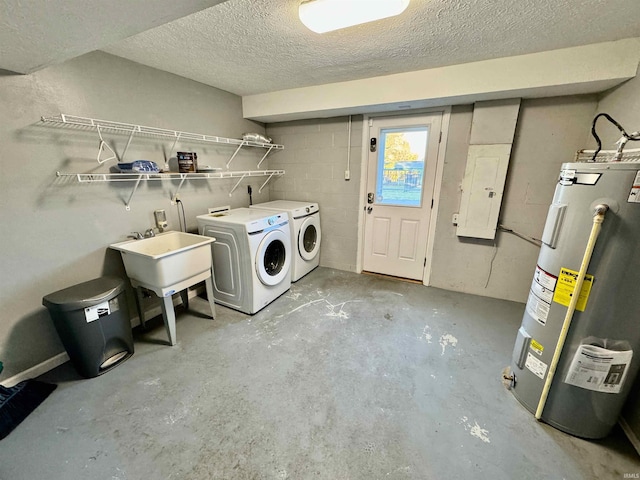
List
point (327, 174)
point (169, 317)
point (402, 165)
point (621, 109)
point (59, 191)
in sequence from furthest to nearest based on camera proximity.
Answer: point (327, 174)
point (402, 165)
point (169, 317)
point (621, 109)
point (59, 191)

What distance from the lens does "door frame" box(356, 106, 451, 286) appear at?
262cm

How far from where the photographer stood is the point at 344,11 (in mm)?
1282

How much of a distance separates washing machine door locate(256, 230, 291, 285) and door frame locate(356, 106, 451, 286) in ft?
3.50

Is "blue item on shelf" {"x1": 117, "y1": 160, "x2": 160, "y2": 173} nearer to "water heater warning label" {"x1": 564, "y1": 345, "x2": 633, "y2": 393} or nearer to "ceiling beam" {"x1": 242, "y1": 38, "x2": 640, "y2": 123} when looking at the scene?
"ceiling beam" {"x1": 242, "y1": 38, "x2": 640, "y2": 123}

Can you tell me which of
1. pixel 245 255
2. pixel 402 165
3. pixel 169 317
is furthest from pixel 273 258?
pixel 402 165

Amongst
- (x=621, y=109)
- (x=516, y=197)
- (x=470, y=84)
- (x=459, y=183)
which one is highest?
(x=470, y=84)

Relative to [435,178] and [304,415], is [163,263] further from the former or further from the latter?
[435,178]

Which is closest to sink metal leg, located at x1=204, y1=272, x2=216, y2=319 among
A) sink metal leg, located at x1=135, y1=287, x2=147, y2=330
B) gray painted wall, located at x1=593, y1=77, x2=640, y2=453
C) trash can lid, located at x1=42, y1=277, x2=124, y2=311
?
sink metal leg, located at x1=135, y1=287, x2=147, y2=330

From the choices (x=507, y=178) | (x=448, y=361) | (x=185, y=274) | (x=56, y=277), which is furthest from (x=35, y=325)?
(x=507, y=178)

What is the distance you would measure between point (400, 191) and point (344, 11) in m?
1.98

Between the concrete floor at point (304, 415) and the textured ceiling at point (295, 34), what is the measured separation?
1.91 m

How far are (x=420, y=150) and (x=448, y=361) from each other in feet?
6.98

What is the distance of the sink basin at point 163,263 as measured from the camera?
5.86ft

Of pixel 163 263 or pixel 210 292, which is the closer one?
pixel 163 263
